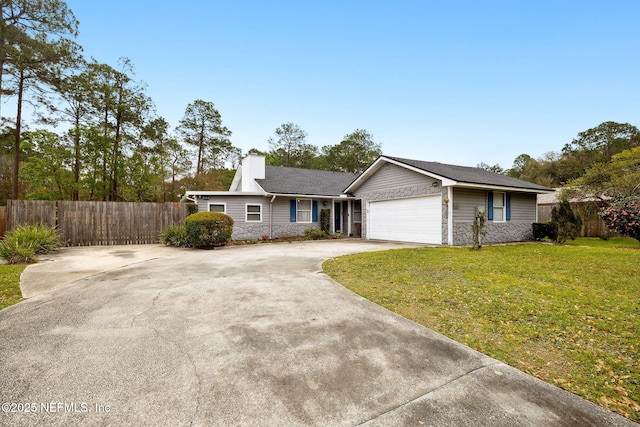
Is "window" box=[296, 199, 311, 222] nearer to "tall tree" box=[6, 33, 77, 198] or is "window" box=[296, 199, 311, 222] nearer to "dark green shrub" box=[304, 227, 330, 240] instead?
"dark green shrub" box=[304, 227, 330, 240]

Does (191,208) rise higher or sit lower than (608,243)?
higher

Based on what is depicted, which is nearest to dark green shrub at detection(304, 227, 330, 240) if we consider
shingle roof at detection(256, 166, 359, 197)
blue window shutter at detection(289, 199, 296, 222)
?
blue window shutter at detection(289, 199, 296, 222)

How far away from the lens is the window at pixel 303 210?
51.9 ft

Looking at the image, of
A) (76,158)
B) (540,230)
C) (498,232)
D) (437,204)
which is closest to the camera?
(437,204)

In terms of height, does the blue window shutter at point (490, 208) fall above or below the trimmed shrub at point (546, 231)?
above

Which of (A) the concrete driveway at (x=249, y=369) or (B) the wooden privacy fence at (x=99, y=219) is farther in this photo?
(B) the wooden privacy fence at (x=99, y=219)

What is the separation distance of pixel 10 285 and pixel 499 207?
53.4 feet

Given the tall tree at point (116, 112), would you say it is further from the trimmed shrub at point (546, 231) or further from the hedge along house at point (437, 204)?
the trimmed shrub at point (546, 231)

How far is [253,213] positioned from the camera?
14773 mm

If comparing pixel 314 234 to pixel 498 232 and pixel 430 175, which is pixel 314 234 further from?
pixel 498 232

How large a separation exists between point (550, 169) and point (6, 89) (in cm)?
4716

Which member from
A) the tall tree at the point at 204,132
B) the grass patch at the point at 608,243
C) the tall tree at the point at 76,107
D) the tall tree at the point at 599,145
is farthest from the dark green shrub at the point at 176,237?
the tall tree at the point at 599,145

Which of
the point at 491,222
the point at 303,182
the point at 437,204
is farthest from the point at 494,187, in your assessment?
the point at 303,182

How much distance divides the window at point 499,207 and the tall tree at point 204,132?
23.9 m
